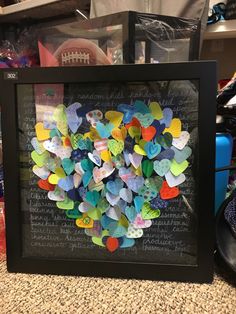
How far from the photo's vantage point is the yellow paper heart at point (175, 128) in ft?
2.10

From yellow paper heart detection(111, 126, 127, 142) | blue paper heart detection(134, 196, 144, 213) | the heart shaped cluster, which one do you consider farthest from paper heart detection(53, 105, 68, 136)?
blue paper heart detection(134, 196, 144, 213)

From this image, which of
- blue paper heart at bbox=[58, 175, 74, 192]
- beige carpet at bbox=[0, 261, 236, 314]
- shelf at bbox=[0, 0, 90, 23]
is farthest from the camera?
shelf at bbox=[0, 0, 90, 23]

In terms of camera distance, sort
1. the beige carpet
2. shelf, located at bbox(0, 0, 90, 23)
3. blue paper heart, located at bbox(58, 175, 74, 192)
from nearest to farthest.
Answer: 1. the beige carpet
2. blue paper heart, located at bbox(58, 175, 74, 192)
3. shelf, located at bbox(0, 0, 90, 23)

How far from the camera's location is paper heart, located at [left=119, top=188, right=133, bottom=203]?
0.66 m

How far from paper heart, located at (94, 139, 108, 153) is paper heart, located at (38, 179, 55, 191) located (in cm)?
13

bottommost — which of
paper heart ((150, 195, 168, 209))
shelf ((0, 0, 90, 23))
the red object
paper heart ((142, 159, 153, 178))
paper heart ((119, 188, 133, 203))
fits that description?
the red object

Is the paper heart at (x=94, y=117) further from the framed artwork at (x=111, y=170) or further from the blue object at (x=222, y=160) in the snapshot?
the blue object at (x=222, y=160)

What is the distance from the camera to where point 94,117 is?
26.2 inches

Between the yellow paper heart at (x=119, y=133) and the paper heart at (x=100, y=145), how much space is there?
2 cm

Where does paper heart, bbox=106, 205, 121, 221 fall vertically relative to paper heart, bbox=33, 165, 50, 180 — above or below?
below

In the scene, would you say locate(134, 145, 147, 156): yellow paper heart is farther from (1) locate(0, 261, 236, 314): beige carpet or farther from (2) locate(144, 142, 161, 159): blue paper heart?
(1) locate(0, 261, 236, 314): beige carpet

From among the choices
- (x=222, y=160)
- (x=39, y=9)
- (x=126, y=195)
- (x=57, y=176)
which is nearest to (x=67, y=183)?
(x=57, y=176)

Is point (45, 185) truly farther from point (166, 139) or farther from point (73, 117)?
point (166, 139)

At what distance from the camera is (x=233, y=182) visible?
950 mm
